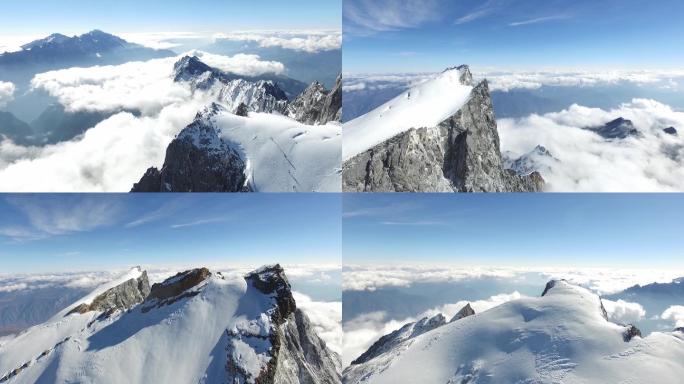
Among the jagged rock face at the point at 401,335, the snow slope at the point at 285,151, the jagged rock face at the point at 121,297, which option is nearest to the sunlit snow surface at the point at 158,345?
the jagged rock face at the point at 121,297

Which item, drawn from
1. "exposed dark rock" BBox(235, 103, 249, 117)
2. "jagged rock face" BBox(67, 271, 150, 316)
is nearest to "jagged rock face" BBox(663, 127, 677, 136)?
"exposed dark rock" BBox(235, 103, 249, 117)

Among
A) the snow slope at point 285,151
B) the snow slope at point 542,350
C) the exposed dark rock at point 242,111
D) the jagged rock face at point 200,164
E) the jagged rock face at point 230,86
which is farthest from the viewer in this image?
the jagged rock face at point 230,86

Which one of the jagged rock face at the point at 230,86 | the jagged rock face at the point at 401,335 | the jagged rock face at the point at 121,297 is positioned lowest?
the jagged rock face at the point at 401,335

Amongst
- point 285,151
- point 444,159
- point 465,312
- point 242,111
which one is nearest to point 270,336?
point 285,151

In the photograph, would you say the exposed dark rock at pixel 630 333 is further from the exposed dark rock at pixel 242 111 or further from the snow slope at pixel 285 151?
the exposed dark rock at pixel 242 111

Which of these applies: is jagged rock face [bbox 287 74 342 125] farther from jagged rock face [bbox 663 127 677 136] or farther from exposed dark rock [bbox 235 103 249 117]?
jagged rock face [bbox 663 127 677 136]

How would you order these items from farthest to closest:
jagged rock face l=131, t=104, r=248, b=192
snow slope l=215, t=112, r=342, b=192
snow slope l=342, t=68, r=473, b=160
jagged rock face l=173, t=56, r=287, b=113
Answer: jagged rock face l=173, t=56, r=287, b=113 → snow slope l=342, t=68, r=473, b=160 → jagged rock face l=131, t=104, r=248, b=192 → snow slope l=215, t=112, r=342, b=192

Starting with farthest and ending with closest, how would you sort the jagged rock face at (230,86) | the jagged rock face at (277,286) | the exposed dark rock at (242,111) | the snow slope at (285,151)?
1. the jagged rock face at (230,86)
2. the exposed dark rock at (242,111)
3. the snow slope at (285,151)
4. the jagged rock face at (277,286)
